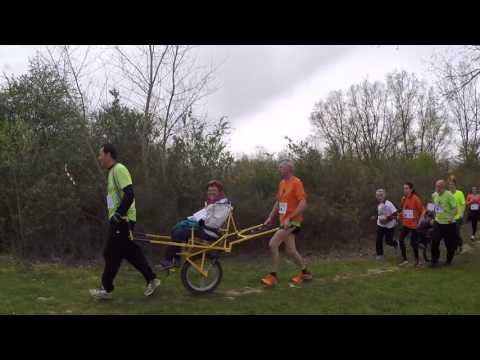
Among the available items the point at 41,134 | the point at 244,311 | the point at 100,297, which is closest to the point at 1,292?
the point at 100,297

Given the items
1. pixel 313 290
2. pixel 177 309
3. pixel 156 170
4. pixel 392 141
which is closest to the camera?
pixel 177 309

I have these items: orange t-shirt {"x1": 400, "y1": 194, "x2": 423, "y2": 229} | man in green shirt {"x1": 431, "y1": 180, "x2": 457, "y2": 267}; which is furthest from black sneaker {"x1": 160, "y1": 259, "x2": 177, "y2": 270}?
man in green shirt {"x1": 431, "y1": 180, "x2": 457, "y2": 267}

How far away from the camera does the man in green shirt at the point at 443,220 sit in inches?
348

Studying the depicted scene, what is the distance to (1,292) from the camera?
6281 millimetres

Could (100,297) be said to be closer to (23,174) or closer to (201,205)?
(23,174)

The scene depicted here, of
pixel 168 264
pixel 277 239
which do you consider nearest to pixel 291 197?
pixel 277 239

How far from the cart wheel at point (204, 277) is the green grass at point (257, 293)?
124 millimetres

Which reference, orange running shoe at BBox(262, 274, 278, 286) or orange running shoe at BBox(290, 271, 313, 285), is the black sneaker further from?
orange running shoe at BBox(290, 271, 313, 285)

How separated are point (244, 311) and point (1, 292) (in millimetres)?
3659

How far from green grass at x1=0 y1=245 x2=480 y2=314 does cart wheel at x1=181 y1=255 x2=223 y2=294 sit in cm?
12

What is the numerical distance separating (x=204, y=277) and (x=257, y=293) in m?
0.87

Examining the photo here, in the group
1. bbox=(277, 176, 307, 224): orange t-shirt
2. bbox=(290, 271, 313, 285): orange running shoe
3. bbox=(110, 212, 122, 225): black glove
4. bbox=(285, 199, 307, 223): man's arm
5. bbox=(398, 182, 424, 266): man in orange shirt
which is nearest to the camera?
bbox=(110, 212, 122, 225): black glove

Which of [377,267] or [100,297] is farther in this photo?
[377,267]

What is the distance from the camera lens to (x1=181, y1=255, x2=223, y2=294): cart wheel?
20.7 feet
